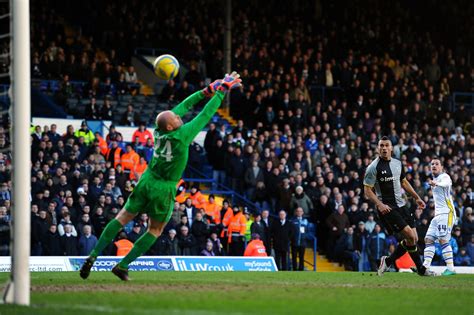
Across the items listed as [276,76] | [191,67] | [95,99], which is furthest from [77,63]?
[276,76]

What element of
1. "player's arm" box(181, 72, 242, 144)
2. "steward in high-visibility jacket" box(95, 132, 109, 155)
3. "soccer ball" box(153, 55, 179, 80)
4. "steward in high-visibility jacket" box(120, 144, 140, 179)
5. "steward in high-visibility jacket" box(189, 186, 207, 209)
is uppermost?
"soccer ball" box(153, 55, 179, 80)

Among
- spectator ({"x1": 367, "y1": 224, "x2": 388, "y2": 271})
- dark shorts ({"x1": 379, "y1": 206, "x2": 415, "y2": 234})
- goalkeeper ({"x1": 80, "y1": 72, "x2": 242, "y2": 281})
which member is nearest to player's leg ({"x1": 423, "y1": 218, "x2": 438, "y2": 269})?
dark shorts ({"x1": 379, "y1": 206, "x2": 415, "y2": 234})

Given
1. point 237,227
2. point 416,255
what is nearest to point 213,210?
point 237,227

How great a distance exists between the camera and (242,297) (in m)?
12.1

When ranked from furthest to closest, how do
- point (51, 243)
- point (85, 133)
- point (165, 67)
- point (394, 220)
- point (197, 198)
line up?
point (85, 133), point (197, 198), point (51, 243), point (394, 220), point (165, 67)

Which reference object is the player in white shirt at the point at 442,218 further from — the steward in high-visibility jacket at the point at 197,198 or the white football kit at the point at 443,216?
the steward in high-visibility jacket at the point at 197,198

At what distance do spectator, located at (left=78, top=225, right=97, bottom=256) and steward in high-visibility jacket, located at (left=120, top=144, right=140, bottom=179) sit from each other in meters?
4.13

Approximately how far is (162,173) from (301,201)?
15.2 meters

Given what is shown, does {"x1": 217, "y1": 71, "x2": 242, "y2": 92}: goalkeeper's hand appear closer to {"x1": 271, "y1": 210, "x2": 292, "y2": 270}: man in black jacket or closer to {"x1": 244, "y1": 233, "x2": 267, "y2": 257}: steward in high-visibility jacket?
{"x1": 244, "y1": 233, "x2": 267, "y2": 257}: steward in high-visibility jacket

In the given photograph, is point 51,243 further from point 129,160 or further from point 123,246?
point 129,160

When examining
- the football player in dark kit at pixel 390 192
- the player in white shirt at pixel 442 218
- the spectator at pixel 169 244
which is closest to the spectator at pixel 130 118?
the spectator at pixel 169 244

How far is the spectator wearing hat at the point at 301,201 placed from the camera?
2898cm

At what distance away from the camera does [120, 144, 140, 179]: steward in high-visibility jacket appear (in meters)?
28.7

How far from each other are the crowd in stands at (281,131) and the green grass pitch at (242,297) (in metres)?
10.9
